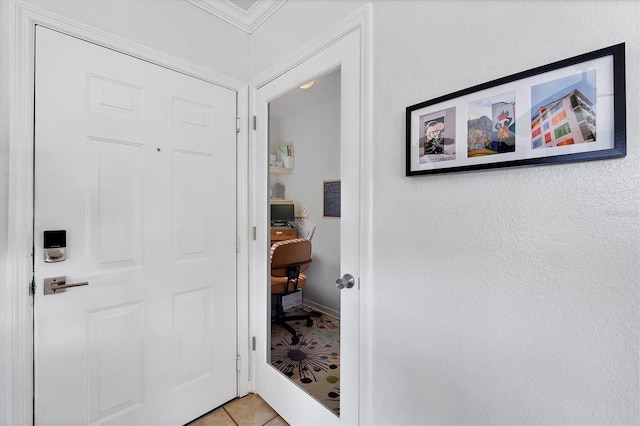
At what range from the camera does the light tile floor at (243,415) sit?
162 cm

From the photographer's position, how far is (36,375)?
3.92 ft

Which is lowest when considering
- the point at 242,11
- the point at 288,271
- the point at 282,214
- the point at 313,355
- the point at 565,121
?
the point at 313,355

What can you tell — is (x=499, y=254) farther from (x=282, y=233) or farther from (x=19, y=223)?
(x=19, y=223)

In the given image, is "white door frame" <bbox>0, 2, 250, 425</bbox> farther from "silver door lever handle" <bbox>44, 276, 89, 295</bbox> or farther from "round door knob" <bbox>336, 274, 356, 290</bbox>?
"round door knob" <bbox>336, 274, 356, 290</bbox>

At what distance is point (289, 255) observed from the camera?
166cm

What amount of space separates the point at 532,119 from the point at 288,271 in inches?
53.0

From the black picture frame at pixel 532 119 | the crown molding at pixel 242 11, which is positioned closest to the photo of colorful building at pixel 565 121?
the black picture frame at pixel 532 119

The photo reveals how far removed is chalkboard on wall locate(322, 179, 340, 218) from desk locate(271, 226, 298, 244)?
0.90 ft

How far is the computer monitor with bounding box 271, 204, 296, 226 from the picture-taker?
1627 millimetres

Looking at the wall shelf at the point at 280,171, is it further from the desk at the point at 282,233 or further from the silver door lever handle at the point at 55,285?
the silver door lever handle at the point at 55,285

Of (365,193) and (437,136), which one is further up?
(437,136)

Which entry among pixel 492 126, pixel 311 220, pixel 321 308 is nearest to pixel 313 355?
pixel 321 308

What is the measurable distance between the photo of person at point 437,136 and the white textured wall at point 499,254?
0.08 metres

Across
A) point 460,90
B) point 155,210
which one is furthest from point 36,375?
point 460,90
